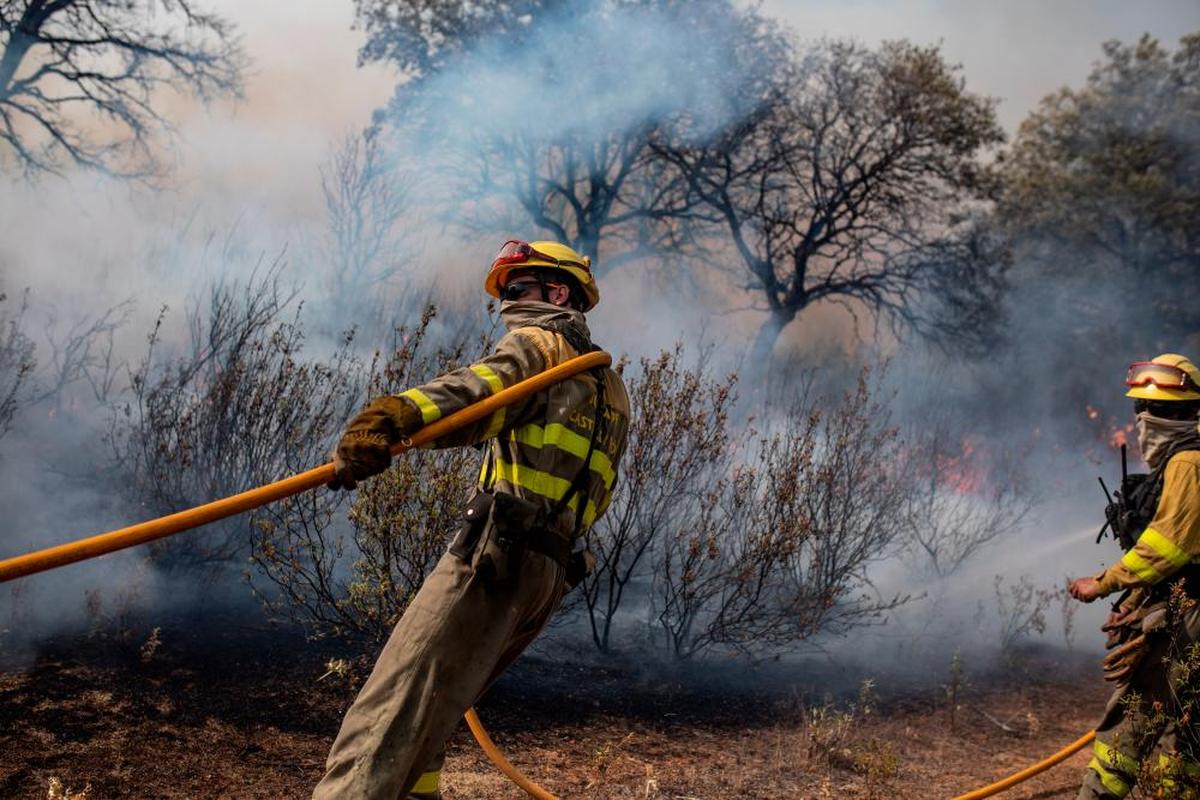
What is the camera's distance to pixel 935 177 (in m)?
16.2

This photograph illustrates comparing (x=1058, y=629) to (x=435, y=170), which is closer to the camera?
(x=1058, y=629)

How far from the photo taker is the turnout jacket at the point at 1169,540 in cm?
407

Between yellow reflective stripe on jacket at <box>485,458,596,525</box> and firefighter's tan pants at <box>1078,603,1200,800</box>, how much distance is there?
259cm

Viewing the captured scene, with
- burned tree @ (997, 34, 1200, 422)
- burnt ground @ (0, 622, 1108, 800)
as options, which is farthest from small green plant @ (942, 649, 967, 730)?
burned tree @ (997, 34, 1200, 422)

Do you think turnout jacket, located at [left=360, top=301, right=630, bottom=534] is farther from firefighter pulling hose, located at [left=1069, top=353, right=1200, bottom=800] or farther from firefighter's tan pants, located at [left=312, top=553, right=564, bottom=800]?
firefighter pulling hose, located at [left=1069, top=353, right=1200, bottom=800]

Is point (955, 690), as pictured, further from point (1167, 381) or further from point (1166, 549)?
point (1167, 381)

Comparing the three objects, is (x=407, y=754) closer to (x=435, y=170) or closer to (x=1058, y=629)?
(x=1058, y=629)

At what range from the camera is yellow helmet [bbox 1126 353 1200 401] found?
437 centimetres

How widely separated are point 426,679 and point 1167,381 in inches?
135

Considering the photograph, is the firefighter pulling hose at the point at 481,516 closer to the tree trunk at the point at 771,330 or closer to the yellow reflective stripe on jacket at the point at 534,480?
the yellow reflective stripe on jacket at the point at 534,480

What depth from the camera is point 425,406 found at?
2766mm

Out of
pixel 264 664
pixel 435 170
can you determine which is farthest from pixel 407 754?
pixel 435 170

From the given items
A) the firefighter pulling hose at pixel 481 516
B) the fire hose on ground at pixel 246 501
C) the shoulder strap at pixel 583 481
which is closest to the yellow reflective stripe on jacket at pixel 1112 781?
the firefighter pulling hose at pixel 481 516

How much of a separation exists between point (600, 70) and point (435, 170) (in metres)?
2.78
